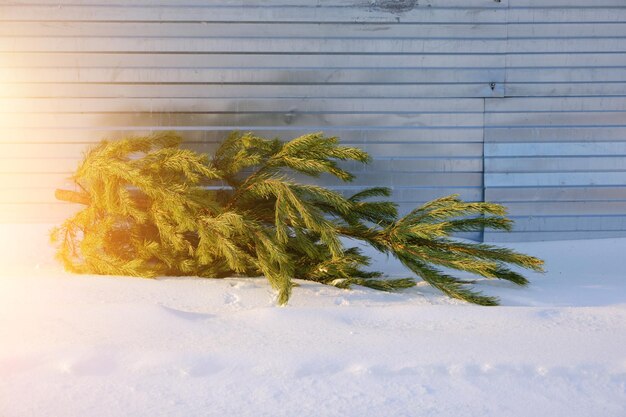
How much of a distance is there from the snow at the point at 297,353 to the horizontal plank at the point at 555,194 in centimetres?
152

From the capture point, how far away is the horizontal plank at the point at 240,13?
5.33 m

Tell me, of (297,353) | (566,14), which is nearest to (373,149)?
(566,14)

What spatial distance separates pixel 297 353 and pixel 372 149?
273cm

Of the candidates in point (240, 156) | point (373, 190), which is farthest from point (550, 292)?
point (240, 156)

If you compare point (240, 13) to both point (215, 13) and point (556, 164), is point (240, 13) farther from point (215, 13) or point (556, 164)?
point (556, 164)

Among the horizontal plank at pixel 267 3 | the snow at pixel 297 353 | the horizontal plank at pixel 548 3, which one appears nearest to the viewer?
the snow at pixel 297 353

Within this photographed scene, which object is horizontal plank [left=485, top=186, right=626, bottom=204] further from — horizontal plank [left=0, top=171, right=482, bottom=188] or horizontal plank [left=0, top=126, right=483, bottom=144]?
horizontal plank [left=0, top=126, right=483, bottom=144]

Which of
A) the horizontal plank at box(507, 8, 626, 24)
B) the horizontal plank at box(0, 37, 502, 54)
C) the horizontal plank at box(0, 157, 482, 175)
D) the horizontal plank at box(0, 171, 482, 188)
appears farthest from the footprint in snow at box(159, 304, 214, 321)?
the horizontal plank at box(507, 8, 626, 24)

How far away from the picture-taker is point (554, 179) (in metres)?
5.57

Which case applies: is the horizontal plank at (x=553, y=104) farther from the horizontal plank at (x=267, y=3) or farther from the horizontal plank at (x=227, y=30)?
the horizontal plank at (x=267, y=3)

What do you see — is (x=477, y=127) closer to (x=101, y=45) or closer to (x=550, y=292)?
(x=550, y=292)

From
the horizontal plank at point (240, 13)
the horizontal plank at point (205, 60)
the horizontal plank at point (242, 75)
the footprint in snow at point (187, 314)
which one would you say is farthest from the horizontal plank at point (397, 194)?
the footprint in snow at point (187, 314)

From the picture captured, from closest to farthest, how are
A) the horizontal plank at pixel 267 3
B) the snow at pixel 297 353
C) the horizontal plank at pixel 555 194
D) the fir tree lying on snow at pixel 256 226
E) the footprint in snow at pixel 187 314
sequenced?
1. the snow at pixel 297 353
2. the footprint in snow at pixel 187 314
3. the fir tree lying on snow at pixel 256 226
4. the horizontal plank at pixel 267 3
5. the horizontal plank at pixel 555 194

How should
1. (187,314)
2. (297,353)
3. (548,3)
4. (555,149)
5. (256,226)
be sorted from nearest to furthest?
(297,353), (187,314), (256,226), (548,3), (555,149)
